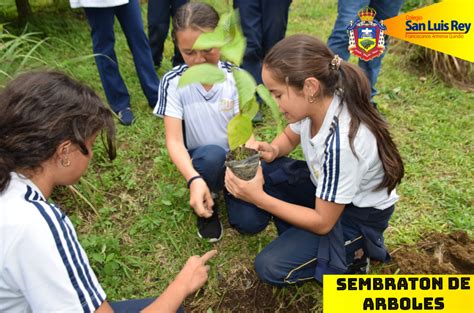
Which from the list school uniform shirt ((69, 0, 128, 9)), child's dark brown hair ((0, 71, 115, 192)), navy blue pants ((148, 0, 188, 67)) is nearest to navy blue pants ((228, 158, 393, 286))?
child's dark brown hair ((0, 71, 115, 192))

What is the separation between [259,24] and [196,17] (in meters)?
1.26

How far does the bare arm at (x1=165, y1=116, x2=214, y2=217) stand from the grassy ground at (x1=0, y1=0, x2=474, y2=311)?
0.33 m

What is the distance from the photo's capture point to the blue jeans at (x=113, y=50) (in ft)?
8.68

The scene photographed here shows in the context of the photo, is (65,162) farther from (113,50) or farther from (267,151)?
(113,50)

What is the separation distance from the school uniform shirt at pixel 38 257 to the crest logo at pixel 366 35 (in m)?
2.20

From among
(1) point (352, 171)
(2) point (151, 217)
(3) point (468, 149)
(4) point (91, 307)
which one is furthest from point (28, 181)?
(3) point (468, 149)

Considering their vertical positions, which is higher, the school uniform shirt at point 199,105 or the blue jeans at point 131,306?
the school uniform shirt at point 199,105

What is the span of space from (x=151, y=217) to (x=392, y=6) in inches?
81.6

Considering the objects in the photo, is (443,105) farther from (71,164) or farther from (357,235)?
(71,164)

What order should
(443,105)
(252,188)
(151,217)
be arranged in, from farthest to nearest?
(443,105)
(151,217)
(252,188)

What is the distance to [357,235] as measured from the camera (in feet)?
5.36

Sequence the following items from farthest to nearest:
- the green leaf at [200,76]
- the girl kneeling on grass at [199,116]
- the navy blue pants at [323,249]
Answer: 1. the girl kneeling on grass at [199,116]
2. the navy blue pants at [323,249]
3. the green leaf at [200,76]

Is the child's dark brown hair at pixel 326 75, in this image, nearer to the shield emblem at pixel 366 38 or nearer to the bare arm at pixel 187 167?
the bare arm at pixel 187 167

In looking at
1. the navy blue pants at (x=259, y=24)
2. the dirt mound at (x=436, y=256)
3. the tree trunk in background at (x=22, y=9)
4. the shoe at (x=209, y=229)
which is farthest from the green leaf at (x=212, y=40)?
the tree trunk in background at (x=22, y=9)
